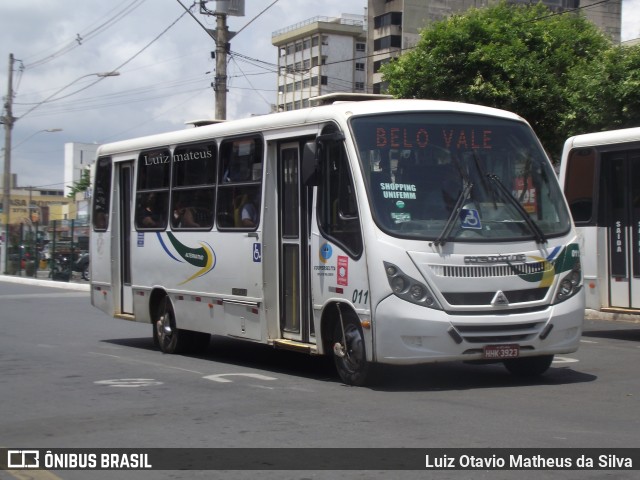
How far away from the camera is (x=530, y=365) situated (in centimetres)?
1145

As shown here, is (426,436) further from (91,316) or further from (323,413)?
(91,316)

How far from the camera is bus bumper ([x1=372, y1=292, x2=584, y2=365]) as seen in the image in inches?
397

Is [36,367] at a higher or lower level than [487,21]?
lower

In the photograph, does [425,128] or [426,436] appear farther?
[425,128]

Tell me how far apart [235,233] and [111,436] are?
4803 millimetres

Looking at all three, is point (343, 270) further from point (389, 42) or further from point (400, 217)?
point (389, 42)

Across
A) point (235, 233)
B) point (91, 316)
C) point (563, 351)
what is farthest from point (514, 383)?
point (91, 316)

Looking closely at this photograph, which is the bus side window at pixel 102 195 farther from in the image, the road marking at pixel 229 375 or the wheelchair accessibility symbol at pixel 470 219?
the wheelchair accessibility symbol at pixel 470 219

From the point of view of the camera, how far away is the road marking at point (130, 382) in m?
11.5

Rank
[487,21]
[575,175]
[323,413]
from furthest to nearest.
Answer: [487,21], [575,175], [323,413]

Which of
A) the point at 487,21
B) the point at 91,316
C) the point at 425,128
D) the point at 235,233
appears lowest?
the point at 91,316

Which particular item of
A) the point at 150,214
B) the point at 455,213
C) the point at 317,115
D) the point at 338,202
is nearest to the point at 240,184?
the point at 317,115

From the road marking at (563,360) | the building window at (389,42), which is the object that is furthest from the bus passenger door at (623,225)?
the building window at (389,42)

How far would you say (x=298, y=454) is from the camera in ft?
24.7
